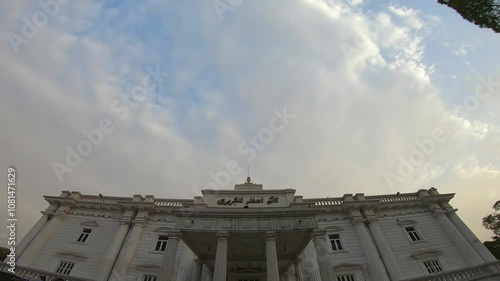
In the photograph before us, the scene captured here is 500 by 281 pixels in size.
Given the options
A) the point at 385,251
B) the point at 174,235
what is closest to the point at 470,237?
the point at 385,251

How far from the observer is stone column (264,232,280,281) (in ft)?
46.6

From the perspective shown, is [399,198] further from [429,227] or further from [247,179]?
[247,179]

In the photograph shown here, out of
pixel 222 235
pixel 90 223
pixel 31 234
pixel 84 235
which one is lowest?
pixel 222 235

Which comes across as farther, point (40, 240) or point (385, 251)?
point (40, 240)

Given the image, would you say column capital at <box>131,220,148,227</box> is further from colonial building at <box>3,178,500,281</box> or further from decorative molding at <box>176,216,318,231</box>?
decorative molding at <box>176,216,318,231</box>

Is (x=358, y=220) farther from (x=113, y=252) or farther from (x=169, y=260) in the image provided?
(x=113, y=252)

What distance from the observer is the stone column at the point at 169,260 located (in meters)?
14.4

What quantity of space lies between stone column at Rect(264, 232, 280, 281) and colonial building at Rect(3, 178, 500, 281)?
6 cm

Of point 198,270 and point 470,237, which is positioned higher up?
point 470,237

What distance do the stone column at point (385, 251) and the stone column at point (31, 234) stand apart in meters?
28.4

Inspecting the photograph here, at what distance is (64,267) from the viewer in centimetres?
2023

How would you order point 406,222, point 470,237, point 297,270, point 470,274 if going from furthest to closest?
point 406,222 → point 470,237 → point 297,270 → point 470,274

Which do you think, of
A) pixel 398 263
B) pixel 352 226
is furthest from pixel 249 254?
pixel 398 263

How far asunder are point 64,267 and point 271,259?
17.3m
